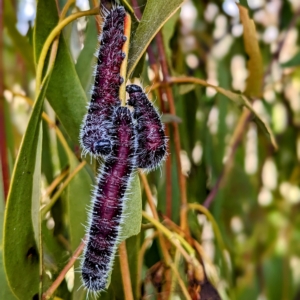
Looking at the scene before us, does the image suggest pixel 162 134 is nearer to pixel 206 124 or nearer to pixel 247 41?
pixel 247 41

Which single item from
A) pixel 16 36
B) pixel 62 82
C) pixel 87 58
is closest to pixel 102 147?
pixel 62 82

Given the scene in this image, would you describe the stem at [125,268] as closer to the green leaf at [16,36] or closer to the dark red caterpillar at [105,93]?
the dark red caterpillar at [105,93]

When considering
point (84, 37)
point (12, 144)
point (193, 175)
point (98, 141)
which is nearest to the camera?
point (98, 141)

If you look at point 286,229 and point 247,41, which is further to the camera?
point 286,229

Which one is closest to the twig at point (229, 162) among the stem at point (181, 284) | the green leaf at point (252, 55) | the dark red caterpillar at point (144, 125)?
the green leaf at point (252, 55)

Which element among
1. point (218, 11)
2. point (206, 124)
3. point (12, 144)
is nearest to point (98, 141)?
point (12, 144)

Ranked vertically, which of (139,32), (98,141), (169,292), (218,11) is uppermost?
(218,11)

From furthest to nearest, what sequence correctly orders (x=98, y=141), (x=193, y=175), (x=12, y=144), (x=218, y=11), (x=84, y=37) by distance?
(x=218, y=11)
(x=193, y=175)
(x=12, y=144)
(x=84, y=37)
(x=98, y=141)
